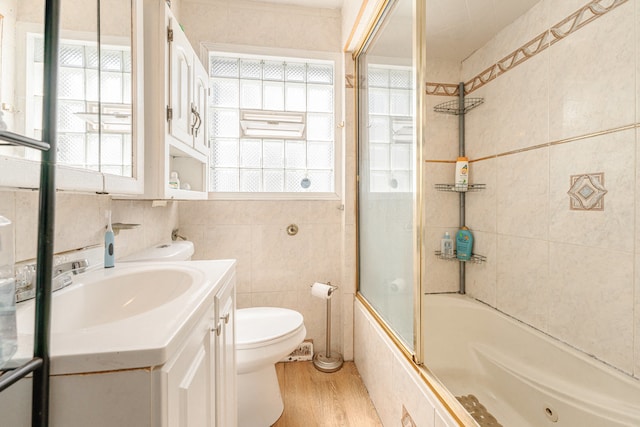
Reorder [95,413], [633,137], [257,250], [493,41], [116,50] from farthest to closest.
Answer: [257,250] < [493,41] < [633,137] < [116,50] < [95,413]

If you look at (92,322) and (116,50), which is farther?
(116,50)

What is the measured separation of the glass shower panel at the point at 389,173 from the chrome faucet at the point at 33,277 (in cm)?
112

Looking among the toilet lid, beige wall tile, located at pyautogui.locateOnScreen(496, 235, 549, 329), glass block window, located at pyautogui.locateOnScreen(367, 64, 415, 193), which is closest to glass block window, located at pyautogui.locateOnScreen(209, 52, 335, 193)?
glass block window, located at pyautogui.locateOnScreen(367, 64, 415, 193)

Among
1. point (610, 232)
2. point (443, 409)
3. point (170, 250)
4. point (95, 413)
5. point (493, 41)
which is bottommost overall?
point (443, 409)

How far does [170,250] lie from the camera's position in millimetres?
1341

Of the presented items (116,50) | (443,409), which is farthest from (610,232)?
(116,50)

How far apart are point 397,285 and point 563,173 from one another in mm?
978

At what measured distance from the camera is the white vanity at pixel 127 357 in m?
0.42

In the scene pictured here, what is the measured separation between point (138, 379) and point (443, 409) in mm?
859

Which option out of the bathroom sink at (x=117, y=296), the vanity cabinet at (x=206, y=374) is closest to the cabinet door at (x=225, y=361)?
the vanity cabinet at (x=206, y=374)

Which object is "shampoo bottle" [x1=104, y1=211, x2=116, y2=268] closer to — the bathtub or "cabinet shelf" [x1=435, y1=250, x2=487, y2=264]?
the bathtub

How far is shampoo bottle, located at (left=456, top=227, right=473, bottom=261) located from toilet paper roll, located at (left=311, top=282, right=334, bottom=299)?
3.04ft

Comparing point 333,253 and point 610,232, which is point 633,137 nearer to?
point 610,232

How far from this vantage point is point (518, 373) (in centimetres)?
135
